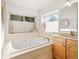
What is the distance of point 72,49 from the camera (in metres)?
1.98

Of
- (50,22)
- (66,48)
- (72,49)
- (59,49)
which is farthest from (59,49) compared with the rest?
(50,22)

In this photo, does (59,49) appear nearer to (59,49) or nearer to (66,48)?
(59,49)

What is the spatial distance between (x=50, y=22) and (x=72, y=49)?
1898 millimetres

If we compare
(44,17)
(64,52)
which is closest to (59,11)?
(44,17)

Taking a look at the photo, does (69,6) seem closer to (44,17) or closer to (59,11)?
(59,11)

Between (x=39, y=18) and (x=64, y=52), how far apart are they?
2334 millimetres

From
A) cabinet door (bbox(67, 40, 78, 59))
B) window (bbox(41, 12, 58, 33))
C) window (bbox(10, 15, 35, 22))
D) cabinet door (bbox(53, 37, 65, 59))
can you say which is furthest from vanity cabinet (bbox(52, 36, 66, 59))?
window (bbox(10, 15, 35, 22))

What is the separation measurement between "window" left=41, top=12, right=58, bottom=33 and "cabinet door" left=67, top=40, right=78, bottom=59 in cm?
135

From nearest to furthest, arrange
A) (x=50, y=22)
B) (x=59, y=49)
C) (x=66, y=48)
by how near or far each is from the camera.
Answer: (x=66, y=48), (x=59, y=49), (x=50, y=22)

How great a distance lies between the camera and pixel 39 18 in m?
4.12

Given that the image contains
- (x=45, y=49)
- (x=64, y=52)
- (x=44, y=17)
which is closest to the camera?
(x=64, y=52)

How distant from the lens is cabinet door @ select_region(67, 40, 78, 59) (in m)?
1.89

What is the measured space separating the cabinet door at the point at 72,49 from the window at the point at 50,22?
1349 mm

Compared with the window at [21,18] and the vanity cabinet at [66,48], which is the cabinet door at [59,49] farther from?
the window at [21,18]
